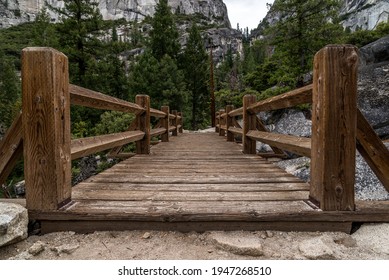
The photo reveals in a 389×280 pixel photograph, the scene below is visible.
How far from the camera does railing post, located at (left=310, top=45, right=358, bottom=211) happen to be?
1.69 m

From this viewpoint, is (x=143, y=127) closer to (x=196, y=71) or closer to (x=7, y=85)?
(x=196, y=71)

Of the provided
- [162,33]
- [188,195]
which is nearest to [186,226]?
[188,195]

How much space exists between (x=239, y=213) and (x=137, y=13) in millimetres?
131788

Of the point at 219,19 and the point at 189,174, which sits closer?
the point at 189,174

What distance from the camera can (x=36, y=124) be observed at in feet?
5.65

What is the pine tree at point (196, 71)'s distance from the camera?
92.6 feet

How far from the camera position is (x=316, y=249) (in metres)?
1.46

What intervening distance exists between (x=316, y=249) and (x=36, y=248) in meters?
1.55

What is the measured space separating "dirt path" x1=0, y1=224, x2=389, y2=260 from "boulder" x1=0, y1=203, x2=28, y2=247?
0.07 meters

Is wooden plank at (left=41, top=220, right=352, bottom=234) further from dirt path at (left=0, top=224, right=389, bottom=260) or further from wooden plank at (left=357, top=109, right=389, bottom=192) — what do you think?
wooden plank at (left=357, top=109, right=389, bottom=192)

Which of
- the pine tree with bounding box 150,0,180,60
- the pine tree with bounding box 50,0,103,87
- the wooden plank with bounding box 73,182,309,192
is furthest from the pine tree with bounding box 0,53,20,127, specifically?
the wooden plank with bounding box 73,182,309,192
